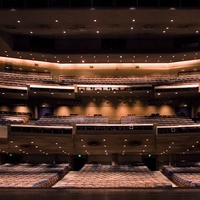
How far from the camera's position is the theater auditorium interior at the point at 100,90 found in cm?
1062

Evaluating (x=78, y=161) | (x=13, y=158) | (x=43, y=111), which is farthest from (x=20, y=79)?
(x=78, y=161)

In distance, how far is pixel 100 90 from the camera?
1549cm

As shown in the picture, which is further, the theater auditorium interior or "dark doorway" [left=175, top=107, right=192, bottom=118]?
"dark doorway" [left=175, top=107, right=192, bottom=118]

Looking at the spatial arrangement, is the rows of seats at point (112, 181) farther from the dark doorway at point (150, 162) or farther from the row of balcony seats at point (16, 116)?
the row of balcony seats at point (16, 116)

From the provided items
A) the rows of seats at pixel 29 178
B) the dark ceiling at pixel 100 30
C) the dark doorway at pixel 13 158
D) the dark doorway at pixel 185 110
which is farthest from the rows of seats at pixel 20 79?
the dark doorway at pixel 185 110

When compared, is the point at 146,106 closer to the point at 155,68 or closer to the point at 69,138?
the point at 155,68

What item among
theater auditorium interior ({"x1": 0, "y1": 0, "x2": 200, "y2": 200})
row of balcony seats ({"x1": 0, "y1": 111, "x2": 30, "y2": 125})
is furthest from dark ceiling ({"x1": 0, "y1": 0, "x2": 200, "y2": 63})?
row of balcony seats ({"x1": 0, "y1": 111, "x2": 30, "y2": 125})

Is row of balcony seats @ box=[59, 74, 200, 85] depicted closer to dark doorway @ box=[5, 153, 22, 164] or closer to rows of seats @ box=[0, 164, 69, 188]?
dark doorway @ box=[5, 153, 22, 164]

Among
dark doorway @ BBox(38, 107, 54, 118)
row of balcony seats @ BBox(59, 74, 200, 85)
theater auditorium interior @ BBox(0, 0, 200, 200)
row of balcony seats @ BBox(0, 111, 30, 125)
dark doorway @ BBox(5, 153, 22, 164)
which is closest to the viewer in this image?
theater auditorium interior @ BBox(0, 0, 200, 200)

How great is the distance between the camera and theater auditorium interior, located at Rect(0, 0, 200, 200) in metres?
10.6

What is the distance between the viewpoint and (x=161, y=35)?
14.8m

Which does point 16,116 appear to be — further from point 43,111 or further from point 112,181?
point 112,181

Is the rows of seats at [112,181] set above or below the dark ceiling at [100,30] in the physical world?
below

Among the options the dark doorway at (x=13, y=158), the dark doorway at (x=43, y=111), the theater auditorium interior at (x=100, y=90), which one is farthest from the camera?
the dark doorway at (x=43, y=111)
